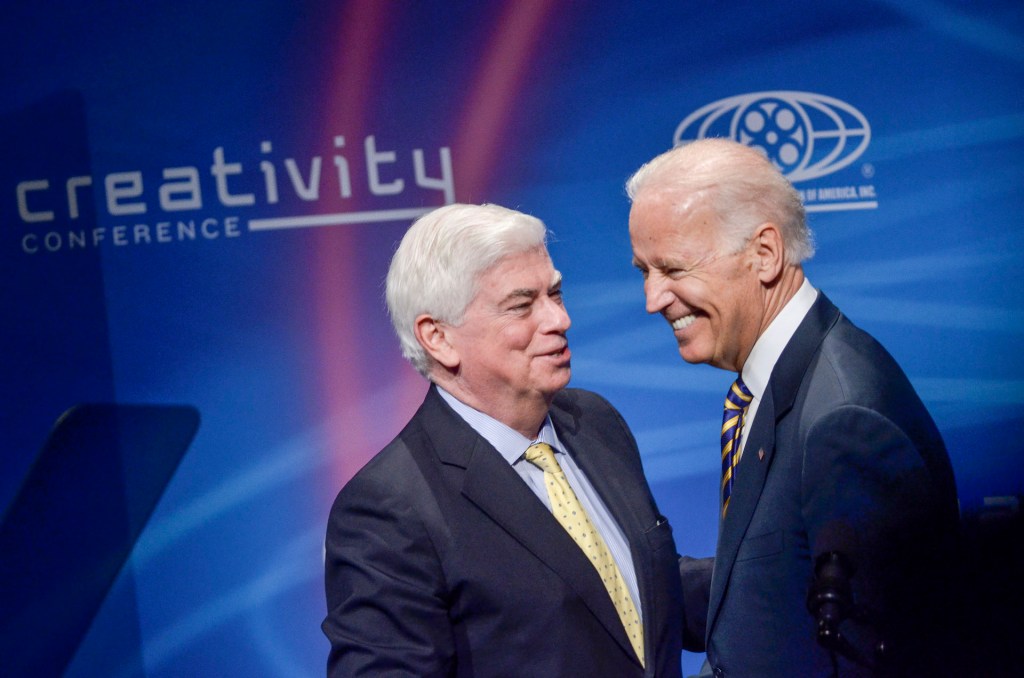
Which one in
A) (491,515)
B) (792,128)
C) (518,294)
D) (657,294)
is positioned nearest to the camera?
(491,515)

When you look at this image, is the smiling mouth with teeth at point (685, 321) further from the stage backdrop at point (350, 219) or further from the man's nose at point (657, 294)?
the stage backdrop at point (350, 219)

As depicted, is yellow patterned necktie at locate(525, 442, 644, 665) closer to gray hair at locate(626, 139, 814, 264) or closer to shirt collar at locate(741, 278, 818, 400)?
shirt collar at locate(741, 278, 818, 400)

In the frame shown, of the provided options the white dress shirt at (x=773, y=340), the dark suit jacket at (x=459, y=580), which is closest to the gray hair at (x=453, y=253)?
the dark suit jacket at (x=459, y=580)

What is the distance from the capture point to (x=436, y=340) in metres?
2.19

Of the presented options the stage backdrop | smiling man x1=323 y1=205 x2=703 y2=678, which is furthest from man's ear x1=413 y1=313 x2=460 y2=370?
the stage backdrop

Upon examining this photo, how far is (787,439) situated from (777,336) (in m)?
0.24

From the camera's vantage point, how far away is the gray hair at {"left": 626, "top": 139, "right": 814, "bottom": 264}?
Answer: 7.13 ft

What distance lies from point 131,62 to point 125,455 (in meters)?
1.23

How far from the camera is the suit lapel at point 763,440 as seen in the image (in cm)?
209

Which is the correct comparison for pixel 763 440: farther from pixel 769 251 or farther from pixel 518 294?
pixel 518 294

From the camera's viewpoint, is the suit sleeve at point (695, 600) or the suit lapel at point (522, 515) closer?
the suit lapel at point (522, 515)

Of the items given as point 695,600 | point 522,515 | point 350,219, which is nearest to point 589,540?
point 522,515

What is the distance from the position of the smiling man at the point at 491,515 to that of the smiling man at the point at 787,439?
207 mm

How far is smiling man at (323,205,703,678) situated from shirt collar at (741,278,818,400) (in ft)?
1.14
